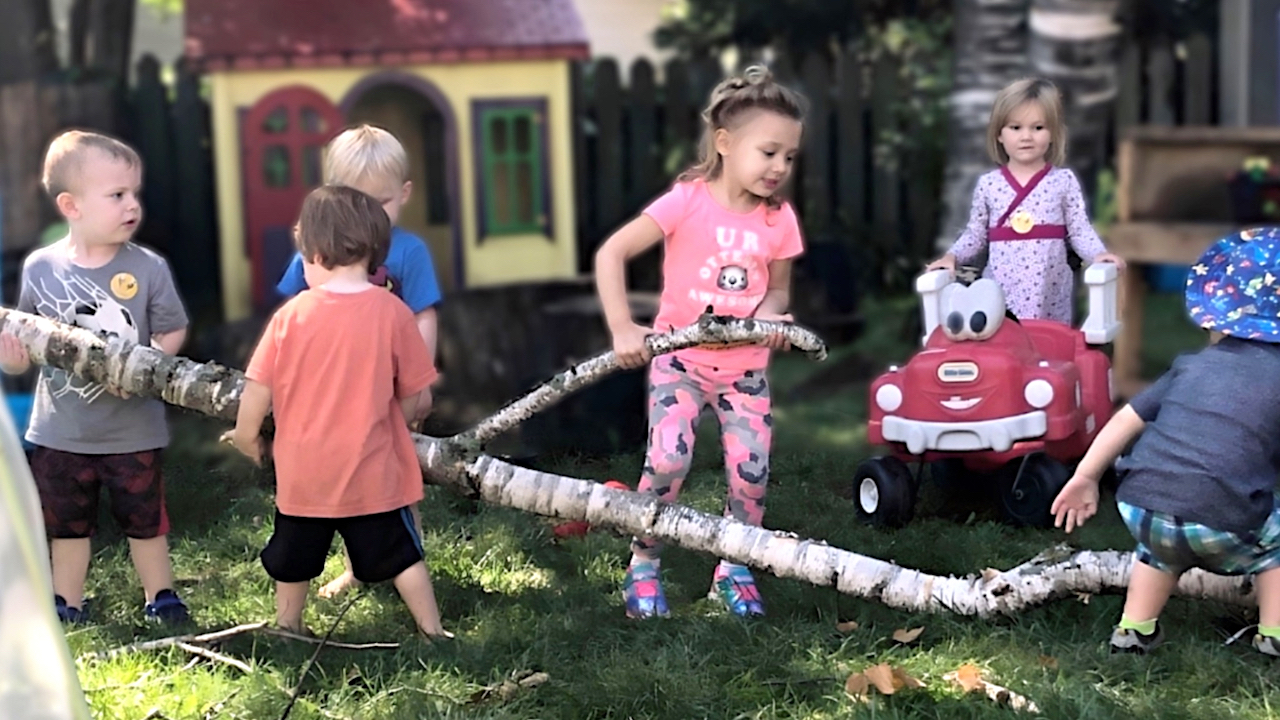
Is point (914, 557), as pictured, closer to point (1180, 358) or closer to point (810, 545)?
point (810, 545)

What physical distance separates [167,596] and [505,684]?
1.25m

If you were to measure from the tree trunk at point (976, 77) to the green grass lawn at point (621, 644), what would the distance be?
4.79 metres

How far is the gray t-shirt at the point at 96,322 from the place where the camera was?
4.56m

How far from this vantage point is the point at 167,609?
459cm

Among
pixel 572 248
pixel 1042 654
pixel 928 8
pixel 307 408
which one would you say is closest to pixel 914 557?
pixel 1042 654

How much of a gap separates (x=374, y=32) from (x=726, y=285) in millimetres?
8518

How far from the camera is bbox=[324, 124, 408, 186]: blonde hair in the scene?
189 inches

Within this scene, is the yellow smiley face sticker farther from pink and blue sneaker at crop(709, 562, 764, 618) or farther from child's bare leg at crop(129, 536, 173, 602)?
pink and blue sneaker at crop(709, 562, 764, 618)

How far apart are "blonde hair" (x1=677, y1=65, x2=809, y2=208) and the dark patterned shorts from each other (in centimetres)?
175

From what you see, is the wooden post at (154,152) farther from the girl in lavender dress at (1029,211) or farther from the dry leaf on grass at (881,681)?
the dry leaf on grass at (881,681)

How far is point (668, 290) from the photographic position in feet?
15.3

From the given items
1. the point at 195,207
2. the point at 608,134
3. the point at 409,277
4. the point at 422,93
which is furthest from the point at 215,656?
the point at 608,134

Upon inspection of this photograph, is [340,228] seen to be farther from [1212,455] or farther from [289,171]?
[289,171]

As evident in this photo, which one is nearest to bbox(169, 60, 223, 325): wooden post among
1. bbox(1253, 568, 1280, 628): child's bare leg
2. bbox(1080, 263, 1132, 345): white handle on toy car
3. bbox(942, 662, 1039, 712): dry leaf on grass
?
bbox(1080, 263, 1132, 345): white handle on toy car
